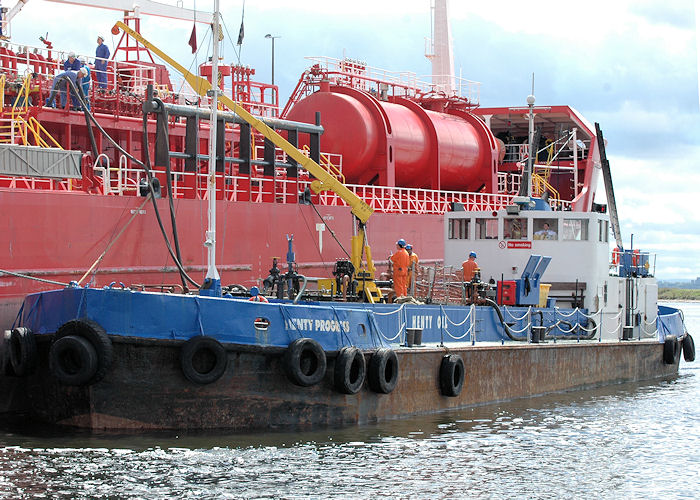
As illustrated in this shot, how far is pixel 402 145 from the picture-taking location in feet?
99.2

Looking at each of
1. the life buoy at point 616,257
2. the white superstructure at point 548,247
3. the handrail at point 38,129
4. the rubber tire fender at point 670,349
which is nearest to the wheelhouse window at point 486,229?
the white superstructure at point 548,247

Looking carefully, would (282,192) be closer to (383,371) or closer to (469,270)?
(469,270)

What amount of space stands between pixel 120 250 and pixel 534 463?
9869 mm

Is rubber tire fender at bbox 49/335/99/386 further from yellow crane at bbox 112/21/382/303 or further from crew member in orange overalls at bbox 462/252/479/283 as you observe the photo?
crew member in orange overalls at bbox 462/252/479/283

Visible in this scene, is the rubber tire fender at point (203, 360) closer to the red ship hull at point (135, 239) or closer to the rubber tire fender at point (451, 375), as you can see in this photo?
the rubber tire fender at point (451, 375)

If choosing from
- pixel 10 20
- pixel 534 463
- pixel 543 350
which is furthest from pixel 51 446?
pixel 10 20

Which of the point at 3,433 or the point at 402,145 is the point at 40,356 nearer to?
the point at 3,433

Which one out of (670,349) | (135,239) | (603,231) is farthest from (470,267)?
(670,349)

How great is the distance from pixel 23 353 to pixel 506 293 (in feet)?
30.4

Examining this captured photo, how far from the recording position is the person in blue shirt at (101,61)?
79.0ft

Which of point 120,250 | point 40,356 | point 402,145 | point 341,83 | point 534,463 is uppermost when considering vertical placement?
point 341,83

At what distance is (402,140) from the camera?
30203mm

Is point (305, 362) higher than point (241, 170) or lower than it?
lower

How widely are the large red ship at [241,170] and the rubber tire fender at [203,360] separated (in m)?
1.85
